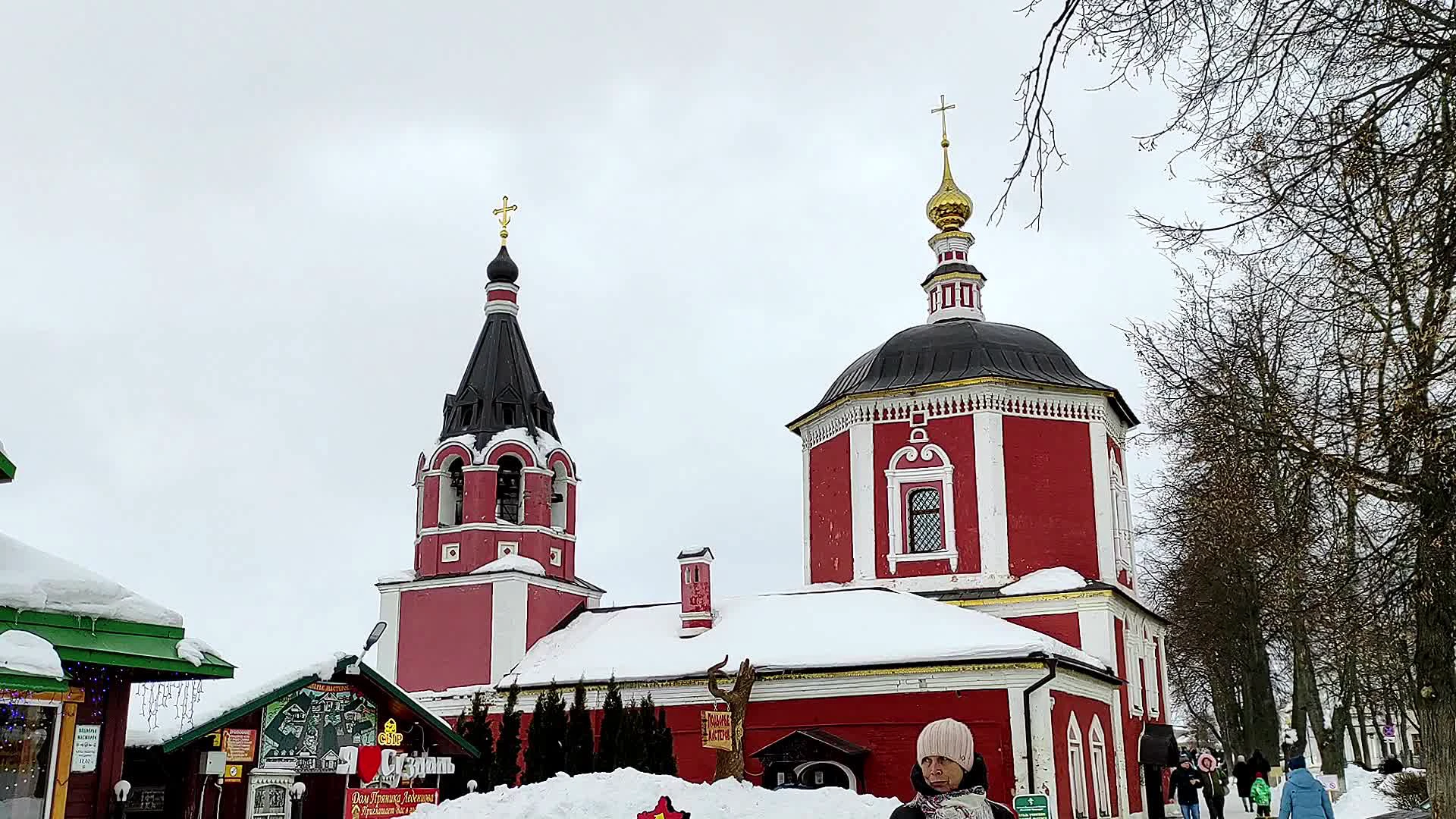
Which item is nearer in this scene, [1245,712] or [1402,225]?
[1402,225]

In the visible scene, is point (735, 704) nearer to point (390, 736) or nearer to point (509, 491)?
point (509, 491)

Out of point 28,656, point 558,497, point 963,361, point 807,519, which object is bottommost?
point 28,656

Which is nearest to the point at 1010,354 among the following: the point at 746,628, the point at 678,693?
the point at 746,628

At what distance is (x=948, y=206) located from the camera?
98.9 feet

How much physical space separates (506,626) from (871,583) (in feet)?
24.5

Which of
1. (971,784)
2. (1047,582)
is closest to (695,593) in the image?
(1047,582)

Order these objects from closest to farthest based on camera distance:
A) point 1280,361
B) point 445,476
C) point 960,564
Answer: point 1280,361 → point 960,564 → point 445,476

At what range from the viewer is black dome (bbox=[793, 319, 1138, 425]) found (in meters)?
26.2

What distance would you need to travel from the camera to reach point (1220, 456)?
1217 cm

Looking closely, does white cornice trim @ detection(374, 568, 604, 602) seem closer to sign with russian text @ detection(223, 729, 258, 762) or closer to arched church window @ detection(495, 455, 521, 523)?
arched church window @ detection(495, 455, 521, 523)

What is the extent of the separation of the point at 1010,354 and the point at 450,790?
1451 cm

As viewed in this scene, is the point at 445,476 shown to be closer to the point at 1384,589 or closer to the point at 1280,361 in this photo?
the point at 1280,361

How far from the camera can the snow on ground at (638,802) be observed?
12.4 m

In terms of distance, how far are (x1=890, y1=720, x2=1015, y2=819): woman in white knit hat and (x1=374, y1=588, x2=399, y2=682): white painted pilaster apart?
2371 cm
